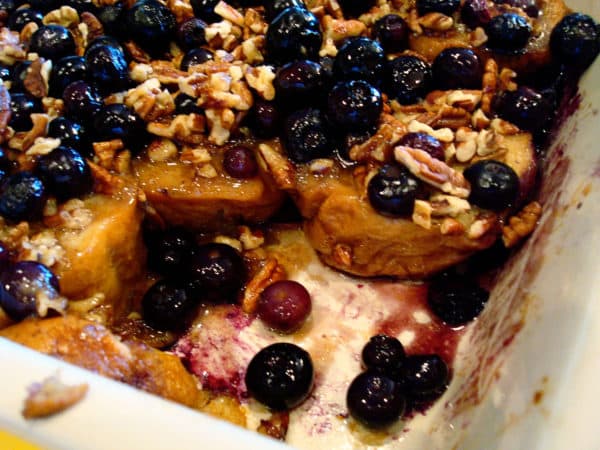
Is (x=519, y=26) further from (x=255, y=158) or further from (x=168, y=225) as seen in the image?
(x=168, y=225)

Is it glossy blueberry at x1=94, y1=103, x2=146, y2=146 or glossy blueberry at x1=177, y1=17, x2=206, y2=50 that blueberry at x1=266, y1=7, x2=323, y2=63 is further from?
glossy blueberry at x1=94, y1=103, x2=146, y2=146

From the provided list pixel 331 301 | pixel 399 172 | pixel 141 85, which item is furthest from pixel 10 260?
pixel 399 172

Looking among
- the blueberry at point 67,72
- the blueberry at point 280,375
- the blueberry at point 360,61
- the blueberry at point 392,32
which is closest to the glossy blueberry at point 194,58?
the blueberry at point 67,72

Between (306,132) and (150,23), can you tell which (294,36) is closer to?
(306,132)

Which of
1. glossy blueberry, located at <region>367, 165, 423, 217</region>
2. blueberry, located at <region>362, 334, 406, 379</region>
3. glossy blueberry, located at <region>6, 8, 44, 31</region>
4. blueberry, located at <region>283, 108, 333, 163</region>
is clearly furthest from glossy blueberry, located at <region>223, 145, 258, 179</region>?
glossy blueberry, located at <region>6, 8, 44, 31</region>

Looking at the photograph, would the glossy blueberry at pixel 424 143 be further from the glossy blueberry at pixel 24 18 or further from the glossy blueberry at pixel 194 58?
the glossy blueberry at pixel 24 18
